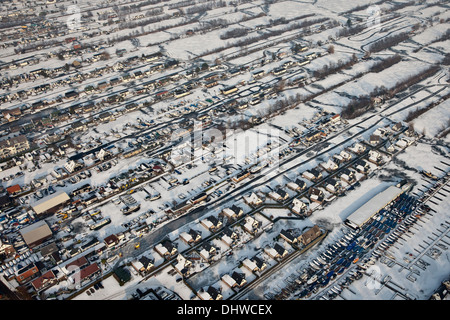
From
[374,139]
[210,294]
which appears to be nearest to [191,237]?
[210,294]

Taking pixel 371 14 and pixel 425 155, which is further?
pixel 371 14

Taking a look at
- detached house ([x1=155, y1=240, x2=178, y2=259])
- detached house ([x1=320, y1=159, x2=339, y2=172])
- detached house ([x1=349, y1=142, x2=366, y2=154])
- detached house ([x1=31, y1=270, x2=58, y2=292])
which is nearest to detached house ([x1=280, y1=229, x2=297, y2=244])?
detached house ([x1=155, y1=240, x2=178, y2=259])

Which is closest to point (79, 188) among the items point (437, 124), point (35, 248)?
point (35, 248)

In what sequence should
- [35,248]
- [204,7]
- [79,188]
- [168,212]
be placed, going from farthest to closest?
[204,7] < [79,188] < [168,212] < [35,248]

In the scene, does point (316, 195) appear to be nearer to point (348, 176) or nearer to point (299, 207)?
point (299, 207)

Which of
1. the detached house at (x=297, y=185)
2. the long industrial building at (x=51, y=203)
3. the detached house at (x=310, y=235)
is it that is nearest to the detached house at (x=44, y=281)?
the long industrial building at (x=51, y=203)

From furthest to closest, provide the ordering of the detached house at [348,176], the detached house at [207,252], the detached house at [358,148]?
1. the detached house at [358,148]
2. the detached house at [348,176]
3. the detached house at [207,252]

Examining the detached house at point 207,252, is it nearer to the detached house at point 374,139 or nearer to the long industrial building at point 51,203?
the long industrial building at point 51,203
